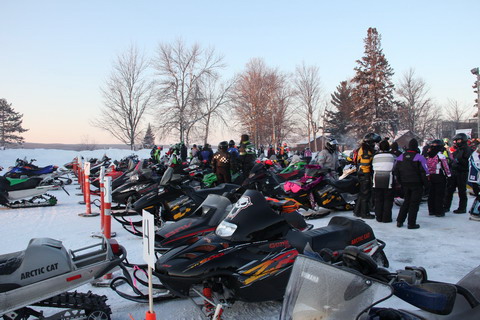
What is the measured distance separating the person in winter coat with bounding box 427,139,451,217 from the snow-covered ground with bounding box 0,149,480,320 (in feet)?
0.89

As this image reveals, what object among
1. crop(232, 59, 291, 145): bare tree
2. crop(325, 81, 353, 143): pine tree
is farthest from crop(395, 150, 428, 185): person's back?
crop(325, 81, 353, 143): pine tree

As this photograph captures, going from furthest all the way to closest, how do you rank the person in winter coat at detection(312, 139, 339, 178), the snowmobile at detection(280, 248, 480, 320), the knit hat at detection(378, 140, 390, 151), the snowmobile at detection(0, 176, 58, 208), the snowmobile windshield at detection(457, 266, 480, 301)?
the snowmobile at detection(0, 176, 58, 208)
the person in winter coat at detection(312, 139, 339, 178)
the knit hat at detection(378, 140, 390, 151)
the snowmobile windshield at detection(457, 266, 480, 301)
the snowmobile at detection(280, 248, 480, 320)

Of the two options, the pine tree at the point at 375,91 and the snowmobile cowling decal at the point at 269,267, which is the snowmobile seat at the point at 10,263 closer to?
the snowmobile cowling decal at the point at 269,267

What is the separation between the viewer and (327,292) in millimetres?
1635

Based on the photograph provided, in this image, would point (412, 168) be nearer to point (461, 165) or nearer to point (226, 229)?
point (461, 165)

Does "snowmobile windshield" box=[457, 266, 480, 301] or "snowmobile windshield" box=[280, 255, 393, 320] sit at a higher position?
"snowmobile windshield" box=[280, 255, 393, 320]

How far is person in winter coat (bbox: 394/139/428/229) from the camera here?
6.62 m

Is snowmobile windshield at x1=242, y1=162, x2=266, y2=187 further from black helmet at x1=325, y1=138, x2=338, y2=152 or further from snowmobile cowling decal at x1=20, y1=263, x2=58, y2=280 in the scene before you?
snowmobile cowling decal at x1=20, y1=263, x2=58, y2=280

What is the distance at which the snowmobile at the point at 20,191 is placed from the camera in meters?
9.47

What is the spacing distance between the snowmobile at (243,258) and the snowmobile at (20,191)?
824cm

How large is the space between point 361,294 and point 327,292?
6.1 inches

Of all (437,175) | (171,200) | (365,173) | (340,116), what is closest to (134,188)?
(171,200)

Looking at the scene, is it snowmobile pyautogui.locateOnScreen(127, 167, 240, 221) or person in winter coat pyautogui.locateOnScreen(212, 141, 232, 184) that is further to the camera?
person in winter coat pyautogui.locateOnScreen(212, 141, 232, 184)

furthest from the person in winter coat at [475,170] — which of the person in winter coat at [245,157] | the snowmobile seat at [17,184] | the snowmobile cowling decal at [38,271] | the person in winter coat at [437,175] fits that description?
the snowmobile seat at [17,184]
